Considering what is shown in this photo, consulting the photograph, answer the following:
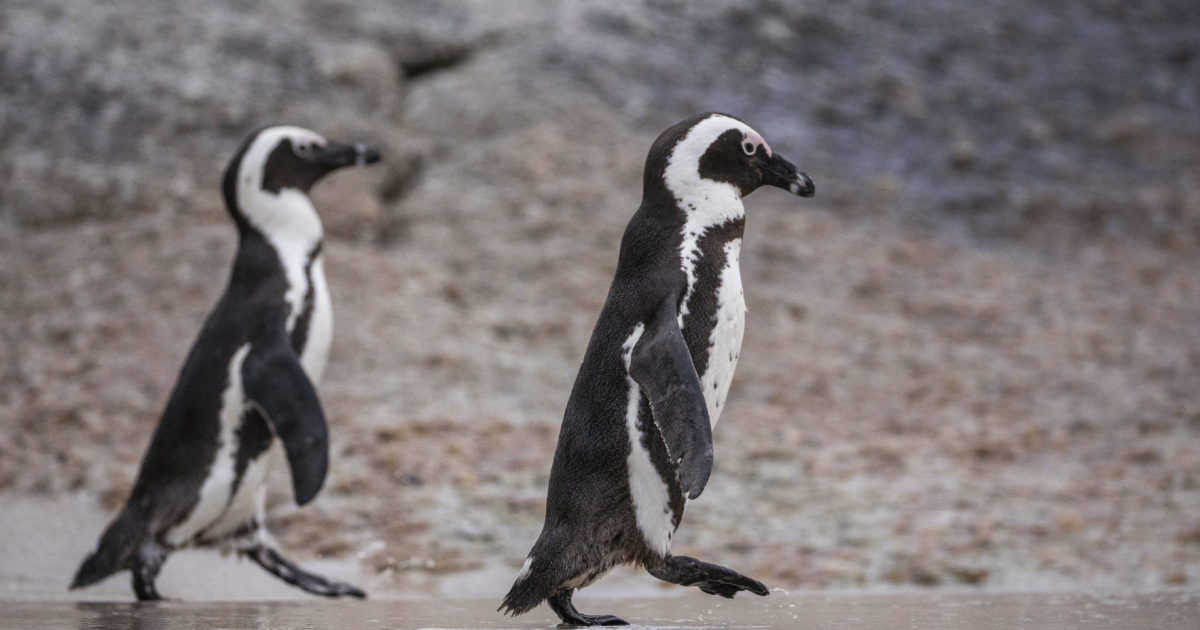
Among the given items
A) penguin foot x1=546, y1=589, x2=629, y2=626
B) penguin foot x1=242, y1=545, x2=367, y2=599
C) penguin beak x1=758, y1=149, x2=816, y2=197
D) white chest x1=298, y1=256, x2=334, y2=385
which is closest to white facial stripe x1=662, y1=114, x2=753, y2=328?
penguin beak x1=758, y1=149, x2=816, y2=197

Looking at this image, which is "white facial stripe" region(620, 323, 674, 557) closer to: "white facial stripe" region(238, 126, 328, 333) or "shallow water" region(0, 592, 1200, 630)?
"shallow water" region(0, 592, 1200, 630)

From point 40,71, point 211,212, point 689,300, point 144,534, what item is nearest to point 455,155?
point 211,212

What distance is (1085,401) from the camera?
18.8 ft

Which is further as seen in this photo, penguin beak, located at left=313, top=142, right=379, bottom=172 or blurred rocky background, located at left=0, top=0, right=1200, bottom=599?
blurred rocky background, located at left=0, top=0, right=1200, bottom=599

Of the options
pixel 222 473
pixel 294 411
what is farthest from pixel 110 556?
pixel 294 411

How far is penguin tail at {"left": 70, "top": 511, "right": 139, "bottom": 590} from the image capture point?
3.52 meters

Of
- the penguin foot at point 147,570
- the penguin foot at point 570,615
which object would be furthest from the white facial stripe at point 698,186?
the penguin foot at point 147,570

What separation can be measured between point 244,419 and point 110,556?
517 mm

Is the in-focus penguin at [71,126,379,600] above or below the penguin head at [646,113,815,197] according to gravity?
below

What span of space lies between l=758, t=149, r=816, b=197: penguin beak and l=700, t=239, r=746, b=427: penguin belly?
24cm

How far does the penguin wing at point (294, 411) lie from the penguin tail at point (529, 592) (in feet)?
4.08

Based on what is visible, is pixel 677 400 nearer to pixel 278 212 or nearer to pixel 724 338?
pixel 724 338

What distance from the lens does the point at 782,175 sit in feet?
8.92

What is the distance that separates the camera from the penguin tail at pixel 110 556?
11.6 feet
